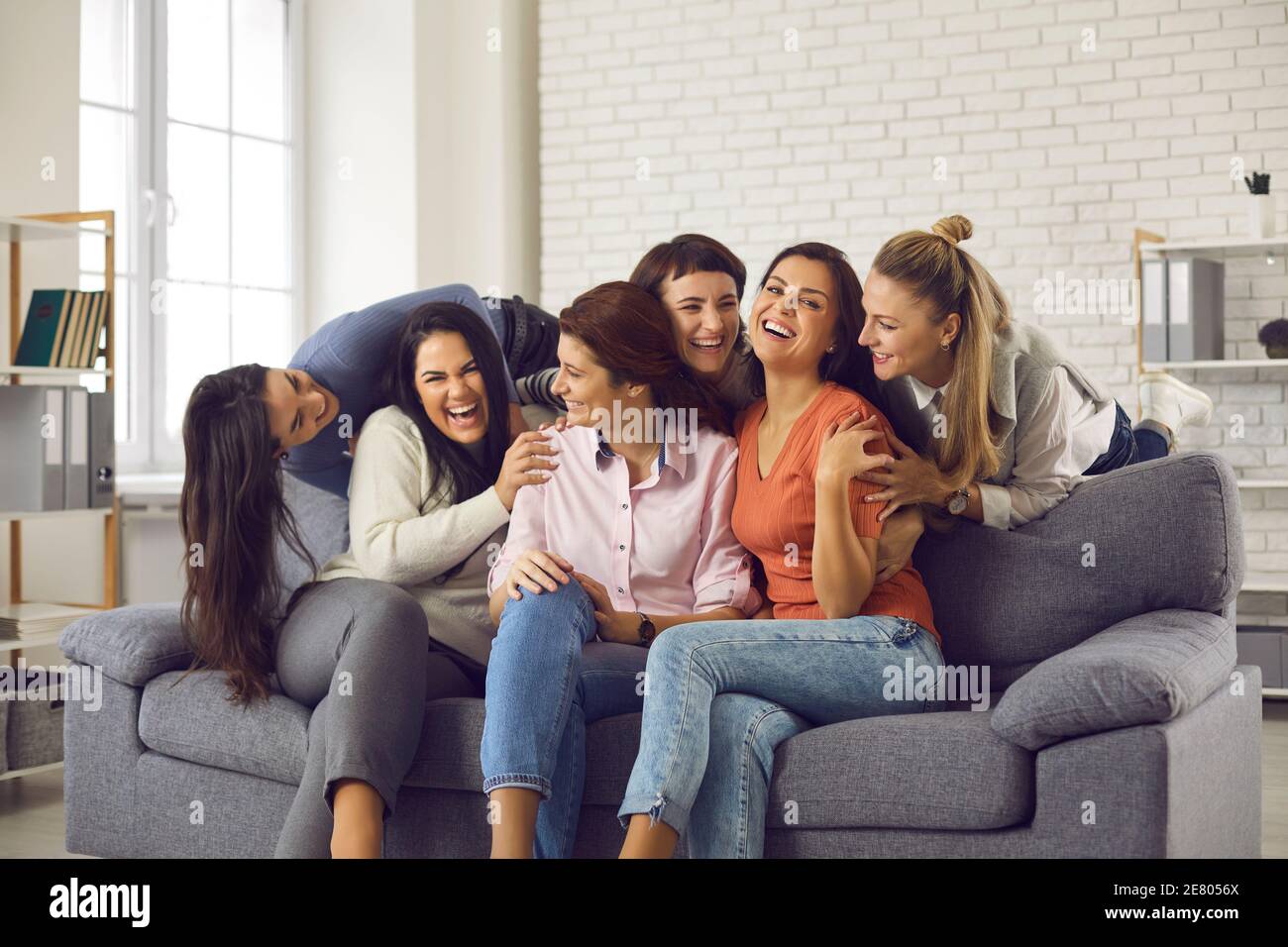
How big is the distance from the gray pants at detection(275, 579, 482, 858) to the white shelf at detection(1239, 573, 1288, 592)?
3243 mm

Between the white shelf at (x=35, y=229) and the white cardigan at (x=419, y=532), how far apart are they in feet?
5.72

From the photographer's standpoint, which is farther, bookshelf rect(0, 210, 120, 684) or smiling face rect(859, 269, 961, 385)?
bookshelf rect(0, 210, 120, 684)

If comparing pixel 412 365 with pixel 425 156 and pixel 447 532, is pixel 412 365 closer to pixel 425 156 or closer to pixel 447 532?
pixel 447 532

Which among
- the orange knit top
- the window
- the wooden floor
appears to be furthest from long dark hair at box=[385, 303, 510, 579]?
the window

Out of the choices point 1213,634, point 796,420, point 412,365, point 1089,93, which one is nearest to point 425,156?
point 1089,93

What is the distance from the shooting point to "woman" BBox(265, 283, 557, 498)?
269cm

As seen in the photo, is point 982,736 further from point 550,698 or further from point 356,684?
point 356,684

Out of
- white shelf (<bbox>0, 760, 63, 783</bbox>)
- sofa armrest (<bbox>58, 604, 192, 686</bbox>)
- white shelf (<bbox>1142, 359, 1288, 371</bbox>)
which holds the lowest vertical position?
white shelf (<bbox>0, 760, 63, 783</bbox>)

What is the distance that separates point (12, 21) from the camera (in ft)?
14.2

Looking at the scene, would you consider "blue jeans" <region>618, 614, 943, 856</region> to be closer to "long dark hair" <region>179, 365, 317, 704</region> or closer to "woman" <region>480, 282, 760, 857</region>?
"woman" <region>480, 282, 760, 857</region>

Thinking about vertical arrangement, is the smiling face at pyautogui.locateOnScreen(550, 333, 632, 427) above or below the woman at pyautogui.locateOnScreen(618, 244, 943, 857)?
above

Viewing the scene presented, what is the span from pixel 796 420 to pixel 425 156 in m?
3.97

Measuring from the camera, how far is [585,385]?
8.35 ft

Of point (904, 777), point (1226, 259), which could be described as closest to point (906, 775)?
point (904, 777)
